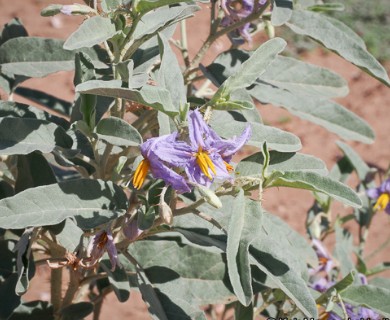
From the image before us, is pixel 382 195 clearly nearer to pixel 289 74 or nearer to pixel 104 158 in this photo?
pixel 289 74

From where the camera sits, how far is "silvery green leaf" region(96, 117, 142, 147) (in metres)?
1.28

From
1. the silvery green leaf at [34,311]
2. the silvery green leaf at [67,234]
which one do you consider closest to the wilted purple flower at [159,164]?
the silvery green leaf at [67,234]

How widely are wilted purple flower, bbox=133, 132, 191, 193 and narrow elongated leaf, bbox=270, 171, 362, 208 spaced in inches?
6.6

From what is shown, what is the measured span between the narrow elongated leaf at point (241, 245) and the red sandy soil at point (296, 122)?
2.29 metres

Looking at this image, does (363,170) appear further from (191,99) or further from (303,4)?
(191,99)

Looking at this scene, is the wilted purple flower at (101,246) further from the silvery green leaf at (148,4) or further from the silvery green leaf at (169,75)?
the silvery green leaf at (148,4)

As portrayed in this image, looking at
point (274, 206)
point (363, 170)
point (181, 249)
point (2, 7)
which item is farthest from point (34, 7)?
point (181, 249)

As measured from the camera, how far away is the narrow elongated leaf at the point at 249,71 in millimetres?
1242

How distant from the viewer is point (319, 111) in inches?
70.7

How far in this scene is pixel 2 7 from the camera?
5.45 metres

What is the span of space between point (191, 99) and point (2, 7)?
4317mm

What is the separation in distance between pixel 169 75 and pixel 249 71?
0.52 ft

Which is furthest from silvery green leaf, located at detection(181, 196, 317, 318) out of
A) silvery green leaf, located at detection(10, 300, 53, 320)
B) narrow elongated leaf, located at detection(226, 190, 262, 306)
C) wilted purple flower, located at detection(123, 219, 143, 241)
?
silvery green leaf, located at detection(10, 300, 53, 320)

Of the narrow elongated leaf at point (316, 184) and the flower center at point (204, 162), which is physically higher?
the flower center at point (204, 162)
